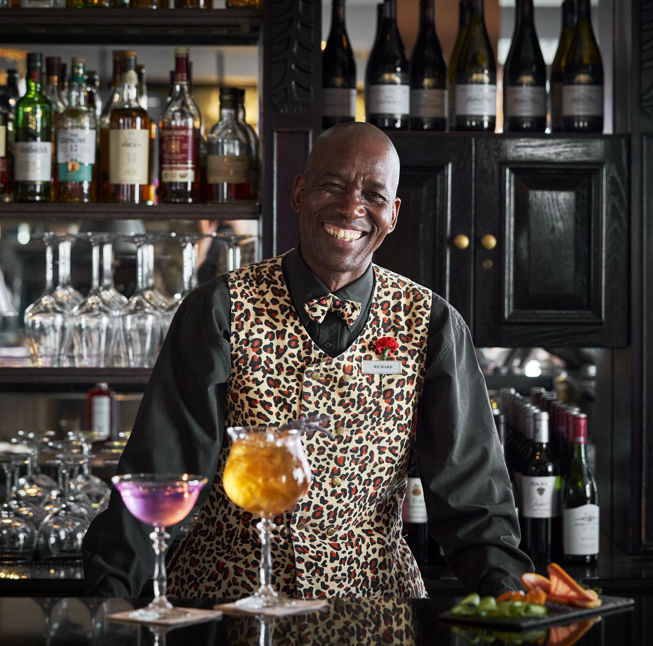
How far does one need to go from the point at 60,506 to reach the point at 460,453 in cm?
118

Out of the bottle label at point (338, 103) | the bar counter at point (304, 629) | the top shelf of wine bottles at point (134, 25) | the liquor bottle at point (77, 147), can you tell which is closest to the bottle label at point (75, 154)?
the liquor bottle at point (77, 147)

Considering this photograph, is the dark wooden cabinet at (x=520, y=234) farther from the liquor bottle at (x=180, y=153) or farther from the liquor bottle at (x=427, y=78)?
the liquor bottle at (x=180, y=153)

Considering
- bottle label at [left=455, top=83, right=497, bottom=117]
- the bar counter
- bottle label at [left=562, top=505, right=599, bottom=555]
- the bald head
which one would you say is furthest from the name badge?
bottle label at [left=455, top=83, right=497, bottom=117]

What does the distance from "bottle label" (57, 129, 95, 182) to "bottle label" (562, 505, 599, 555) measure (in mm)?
1409

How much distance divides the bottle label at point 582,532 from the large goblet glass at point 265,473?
4.96 ft

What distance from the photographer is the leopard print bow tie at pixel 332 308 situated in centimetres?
195

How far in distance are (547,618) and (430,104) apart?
1733mm

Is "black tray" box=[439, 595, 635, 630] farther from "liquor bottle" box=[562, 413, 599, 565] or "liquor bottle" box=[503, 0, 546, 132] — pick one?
"liquor bottle" box=[503, 0, 546, 132]

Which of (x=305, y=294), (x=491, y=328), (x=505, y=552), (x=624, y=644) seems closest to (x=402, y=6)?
(x=491, y=328)

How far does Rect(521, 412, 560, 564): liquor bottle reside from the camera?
2.71 metres

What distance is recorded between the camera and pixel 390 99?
2.75 m

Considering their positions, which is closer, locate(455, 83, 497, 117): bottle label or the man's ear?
the man's ear

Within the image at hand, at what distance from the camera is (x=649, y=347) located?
273cm

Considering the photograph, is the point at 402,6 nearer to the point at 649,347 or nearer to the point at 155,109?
the point at 155,109
